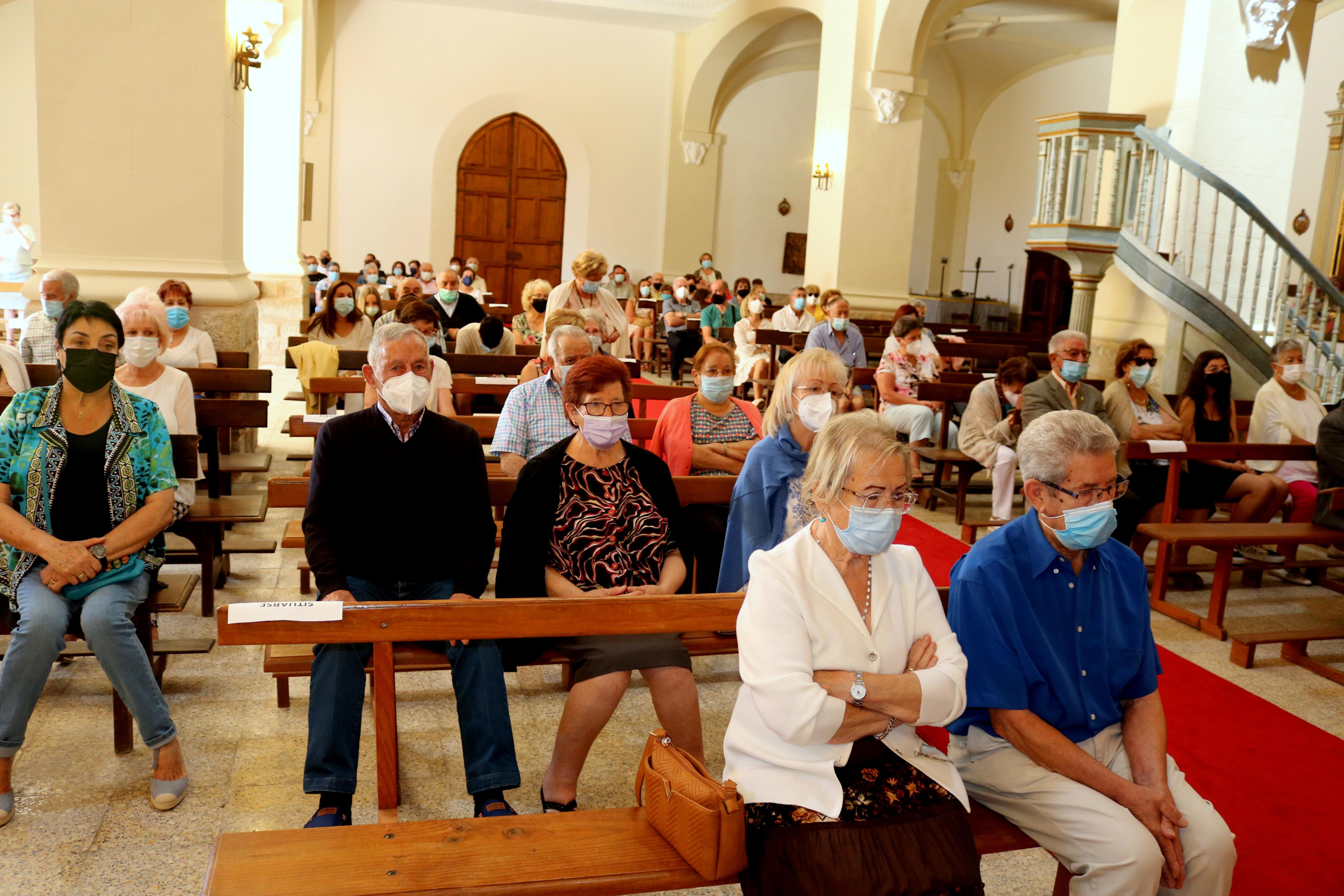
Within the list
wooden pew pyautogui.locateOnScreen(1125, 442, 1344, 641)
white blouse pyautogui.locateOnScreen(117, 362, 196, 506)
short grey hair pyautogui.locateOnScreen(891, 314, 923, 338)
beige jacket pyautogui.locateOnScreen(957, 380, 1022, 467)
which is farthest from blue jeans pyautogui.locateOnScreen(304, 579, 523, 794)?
short grey hair pyautogui.locateOnScreen(891, 314, 923, 338)

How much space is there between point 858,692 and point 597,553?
1.13 m

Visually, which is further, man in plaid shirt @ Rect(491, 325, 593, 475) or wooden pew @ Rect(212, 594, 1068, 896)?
man in plaid shirt @ Rect(491, 325, 593, 475)

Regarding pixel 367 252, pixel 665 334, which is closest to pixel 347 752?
pixel 665 334

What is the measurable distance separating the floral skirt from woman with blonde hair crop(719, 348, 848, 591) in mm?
1196

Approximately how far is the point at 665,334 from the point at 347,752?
11.9 metres

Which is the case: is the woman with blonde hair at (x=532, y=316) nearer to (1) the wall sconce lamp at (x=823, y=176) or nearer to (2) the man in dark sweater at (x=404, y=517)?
(2) the man in dark sweater at (x=404, y=517)

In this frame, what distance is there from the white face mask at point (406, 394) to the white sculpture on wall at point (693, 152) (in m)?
16.1

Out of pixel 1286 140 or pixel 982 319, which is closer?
pixel 1286 140

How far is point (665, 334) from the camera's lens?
1415 centimetres

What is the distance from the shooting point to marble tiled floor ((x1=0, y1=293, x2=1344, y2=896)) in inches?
97.9

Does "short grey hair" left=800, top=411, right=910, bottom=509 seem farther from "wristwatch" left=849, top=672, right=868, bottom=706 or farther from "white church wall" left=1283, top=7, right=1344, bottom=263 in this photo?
"white church wall" left=1283, top=7, right=1344, bottom=263

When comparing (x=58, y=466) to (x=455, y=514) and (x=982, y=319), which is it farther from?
(x=982, y=319)

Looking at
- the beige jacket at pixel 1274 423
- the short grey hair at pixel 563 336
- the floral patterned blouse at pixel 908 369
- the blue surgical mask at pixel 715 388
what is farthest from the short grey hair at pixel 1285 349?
the short grey hair at pixel 563 336

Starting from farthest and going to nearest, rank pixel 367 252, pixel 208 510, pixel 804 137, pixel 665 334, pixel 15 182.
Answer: pixel 804 137 → pixel 367 252 → pixel 15 182 → pixel 665 334 → pixel 208 510
